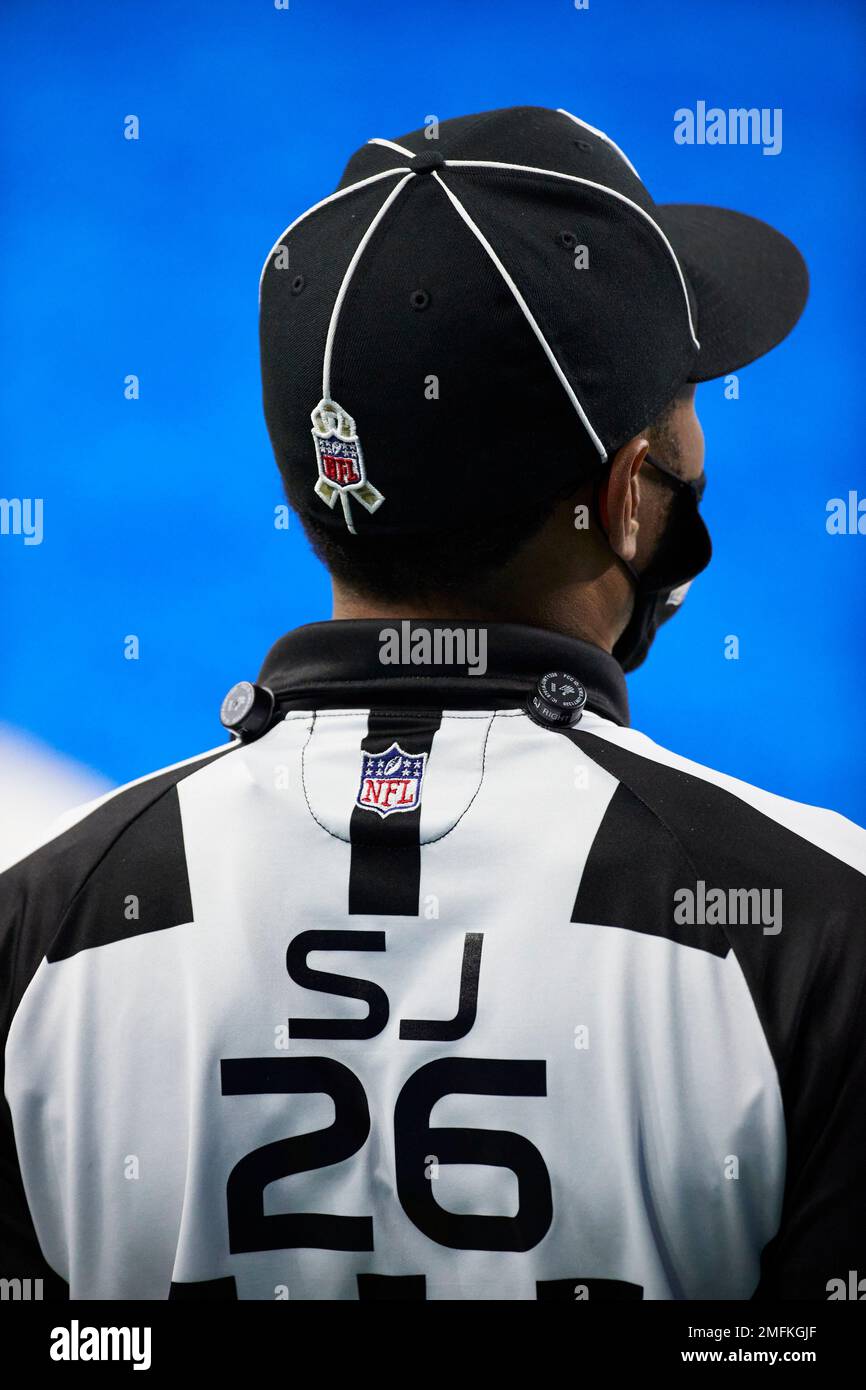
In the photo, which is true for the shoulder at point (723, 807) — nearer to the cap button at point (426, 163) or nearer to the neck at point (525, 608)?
the neck at point (525, 608)

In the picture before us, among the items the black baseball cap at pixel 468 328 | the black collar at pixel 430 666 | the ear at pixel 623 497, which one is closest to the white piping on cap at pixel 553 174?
the black baseball cap at pixel 468 328

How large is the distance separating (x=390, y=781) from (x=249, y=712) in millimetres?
96

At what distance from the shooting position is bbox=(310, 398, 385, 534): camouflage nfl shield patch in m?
0.76

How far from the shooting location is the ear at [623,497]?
0.78 metres

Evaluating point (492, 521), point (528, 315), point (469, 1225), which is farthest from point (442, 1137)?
point (528, 315)

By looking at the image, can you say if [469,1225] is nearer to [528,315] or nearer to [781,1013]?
[781,1013]

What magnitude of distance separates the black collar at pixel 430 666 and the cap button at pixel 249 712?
0.04ft

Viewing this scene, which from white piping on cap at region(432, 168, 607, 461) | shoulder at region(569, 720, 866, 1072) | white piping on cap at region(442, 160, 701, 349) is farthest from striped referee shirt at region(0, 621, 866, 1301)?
white piping on cap at region(442, 160, 701, 349)

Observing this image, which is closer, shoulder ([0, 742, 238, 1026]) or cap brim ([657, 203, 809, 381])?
shoulder ([0, 742, 238, 1026])

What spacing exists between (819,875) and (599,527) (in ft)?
0.78

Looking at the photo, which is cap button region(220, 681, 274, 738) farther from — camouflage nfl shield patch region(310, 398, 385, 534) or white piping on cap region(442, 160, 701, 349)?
white piping on cap region(442, 160, 701, 349)

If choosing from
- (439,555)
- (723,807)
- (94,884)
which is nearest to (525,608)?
(439,555)

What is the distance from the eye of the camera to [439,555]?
0.76m

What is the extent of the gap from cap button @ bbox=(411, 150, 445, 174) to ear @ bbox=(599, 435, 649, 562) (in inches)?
7.4
